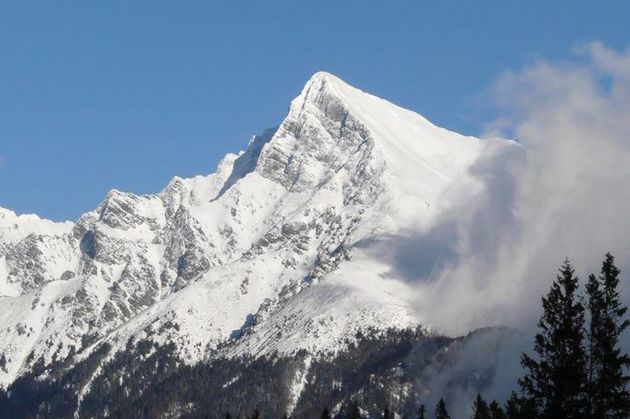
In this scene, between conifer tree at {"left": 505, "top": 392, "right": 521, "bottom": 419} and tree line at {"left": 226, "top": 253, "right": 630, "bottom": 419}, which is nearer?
tree line at {"left": 226, "top": 253, "right": 630, "bottom": 419}

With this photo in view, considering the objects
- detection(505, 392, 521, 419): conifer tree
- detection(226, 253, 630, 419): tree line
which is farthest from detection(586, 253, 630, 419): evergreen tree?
detection(505, 392, 521, 419): conifer tree

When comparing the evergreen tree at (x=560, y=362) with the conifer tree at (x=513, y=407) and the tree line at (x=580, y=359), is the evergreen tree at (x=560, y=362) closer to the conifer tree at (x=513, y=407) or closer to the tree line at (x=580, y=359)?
the tree line at (x=580, y=359)

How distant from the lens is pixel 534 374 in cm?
7788

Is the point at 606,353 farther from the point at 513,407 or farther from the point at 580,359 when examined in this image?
the point at 513,407

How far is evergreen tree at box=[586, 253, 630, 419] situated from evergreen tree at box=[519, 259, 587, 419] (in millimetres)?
810

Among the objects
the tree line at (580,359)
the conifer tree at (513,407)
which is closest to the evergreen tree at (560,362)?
the tree line at (580,359)

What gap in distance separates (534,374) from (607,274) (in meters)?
7.27

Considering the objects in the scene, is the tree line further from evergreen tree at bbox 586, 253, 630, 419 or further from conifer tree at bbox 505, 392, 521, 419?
conifer tree at bbox 505, 392, 521, 419

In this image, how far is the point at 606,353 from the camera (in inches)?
3034

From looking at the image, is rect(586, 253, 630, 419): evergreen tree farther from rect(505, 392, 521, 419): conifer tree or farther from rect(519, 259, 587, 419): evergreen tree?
rect(505, 392, 521, 419): conifer tree

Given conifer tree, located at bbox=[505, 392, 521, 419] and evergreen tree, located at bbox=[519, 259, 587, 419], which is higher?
conifer tree, located at bbox=[505, 392, 521, 419]

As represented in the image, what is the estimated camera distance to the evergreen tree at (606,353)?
7638 cm

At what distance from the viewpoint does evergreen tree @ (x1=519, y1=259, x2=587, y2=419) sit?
75812 millimetres

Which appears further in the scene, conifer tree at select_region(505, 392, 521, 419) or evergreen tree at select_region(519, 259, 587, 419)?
conifer tree at select_region(505, 392, 521, 419)
